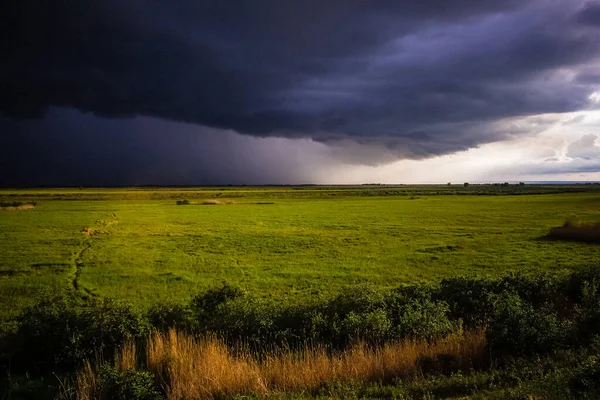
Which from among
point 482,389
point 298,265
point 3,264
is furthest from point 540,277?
point 3,264

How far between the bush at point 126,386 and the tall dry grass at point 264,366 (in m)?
0.43

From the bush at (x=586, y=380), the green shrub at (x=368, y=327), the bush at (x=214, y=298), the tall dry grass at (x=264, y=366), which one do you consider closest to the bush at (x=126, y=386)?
the tall dry grass at (x=264, y=366)

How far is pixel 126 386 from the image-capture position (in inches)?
360

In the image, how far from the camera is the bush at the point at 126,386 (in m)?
9.03

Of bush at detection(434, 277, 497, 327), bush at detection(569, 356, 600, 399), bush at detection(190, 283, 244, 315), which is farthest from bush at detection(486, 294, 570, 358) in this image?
bush at detection(190, 283, 244, 315)

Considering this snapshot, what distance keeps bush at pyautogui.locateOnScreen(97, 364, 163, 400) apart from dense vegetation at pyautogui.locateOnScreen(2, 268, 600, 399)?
0.9 inches

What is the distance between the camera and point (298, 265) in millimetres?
28047

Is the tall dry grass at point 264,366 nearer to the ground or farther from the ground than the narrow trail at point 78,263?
farther from the ground

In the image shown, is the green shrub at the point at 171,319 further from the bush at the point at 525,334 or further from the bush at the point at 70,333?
the bush at the point at 525,334

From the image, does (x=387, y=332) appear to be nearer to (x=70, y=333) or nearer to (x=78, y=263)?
(x=70, y=333)

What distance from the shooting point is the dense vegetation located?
898 centimetres

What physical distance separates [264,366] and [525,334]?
7230 millimetres

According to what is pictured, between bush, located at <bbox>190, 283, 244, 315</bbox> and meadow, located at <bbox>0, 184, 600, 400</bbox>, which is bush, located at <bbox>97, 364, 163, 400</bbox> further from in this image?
bush, located at <bbox>190, 283, 244, 315</bbox>

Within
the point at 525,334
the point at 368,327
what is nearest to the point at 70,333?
the point at 368,327
